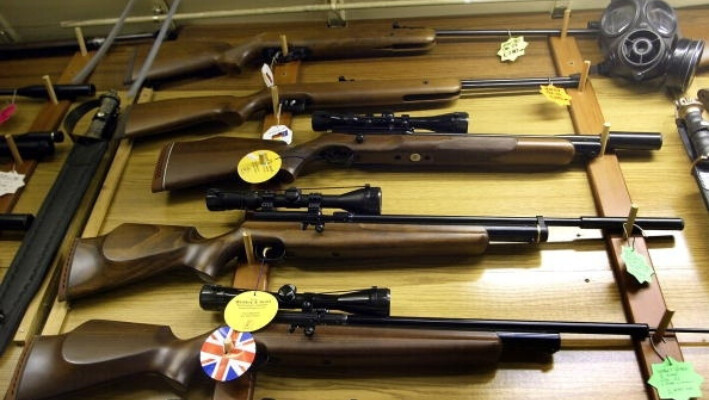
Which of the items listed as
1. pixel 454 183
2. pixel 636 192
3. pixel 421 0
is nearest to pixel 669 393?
pixel 636 192

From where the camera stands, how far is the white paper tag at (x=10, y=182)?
7.55ft

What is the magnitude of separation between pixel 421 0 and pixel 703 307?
1680 millimetres

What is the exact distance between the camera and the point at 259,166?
81.9 inches

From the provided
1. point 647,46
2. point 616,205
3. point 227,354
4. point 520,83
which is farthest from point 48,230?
point 647,46

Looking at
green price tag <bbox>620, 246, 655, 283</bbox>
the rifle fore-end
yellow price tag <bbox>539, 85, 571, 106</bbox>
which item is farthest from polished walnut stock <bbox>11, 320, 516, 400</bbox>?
yellow price tag <bbox>539, 85, 571, 106</bbox>

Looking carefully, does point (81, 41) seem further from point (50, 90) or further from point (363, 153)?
point (363, 153)

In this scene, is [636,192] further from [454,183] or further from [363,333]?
[363,333]

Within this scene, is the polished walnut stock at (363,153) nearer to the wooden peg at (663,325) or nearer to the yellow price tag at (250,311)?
the yellow price tag at (250,311)

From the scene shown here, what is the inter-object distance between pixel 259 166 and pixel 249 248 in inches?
12.6

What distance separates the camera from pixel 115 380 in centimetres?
163

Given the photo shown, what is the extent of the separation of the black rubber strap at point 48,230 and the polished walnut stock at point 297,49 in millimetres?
321

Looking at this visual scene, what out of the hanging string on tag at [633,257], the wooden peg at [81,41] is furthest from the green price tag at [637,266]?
the wooden peg at [81,41]

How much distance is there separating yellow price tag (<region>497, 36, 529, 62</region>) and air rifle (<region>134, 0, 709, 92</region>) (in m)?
0.05

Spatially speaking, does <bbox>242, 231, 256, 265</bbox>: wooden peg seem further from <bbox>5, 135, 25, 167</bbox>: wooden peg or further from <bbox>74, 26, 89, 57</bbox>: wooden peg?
<bbox>74, 26, 89, 57</bbox>: wooden peg
